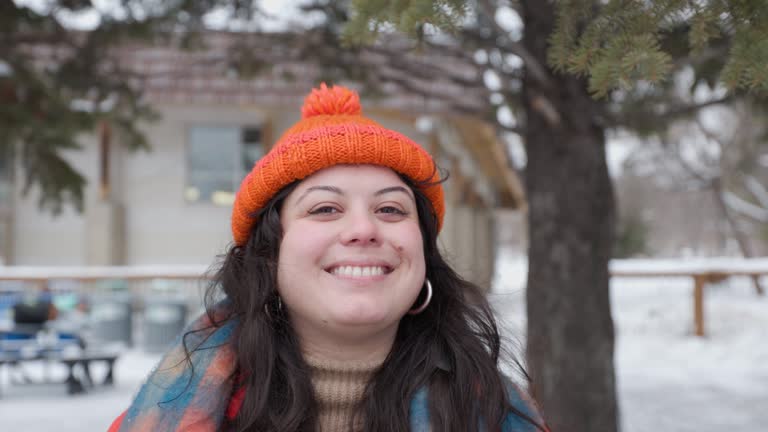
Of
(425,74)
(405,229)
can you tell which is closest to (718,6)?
(405,229)

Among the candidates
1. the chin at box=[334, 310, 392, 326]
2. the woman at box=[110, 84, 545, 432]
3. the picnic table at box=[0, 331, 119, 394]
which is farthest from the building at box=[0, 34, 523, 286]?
the chin at box=[334, 310, 392, 326]

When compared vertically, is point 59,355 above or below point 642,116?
below

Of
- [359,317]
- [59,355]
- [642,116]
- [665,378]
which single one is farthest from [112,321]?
[359,317]

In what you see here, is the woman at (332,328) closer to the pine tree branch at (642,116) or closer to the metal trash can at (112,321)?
the pine tree branch at (642,116)

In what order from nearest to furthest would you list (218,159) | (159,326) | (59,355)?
1. (59,355)
2. (159,326)
3. (218,159)

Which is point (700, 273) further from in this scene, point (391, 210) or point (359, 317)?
point (359, 317)

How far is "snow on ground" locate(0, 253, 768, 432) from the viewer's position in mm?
6469

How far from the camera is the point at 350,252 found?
6.26ft

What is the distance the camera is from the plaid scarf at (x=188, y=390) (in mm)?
1893

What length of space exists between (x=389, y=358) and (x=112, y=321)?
31.3ft

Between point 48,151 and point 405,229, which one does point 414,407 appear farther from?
point 48,151

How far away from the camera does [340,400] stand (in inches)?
79.3

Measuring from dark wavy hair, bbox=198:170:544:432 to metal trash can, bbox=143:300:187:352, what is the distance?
8.45 meters

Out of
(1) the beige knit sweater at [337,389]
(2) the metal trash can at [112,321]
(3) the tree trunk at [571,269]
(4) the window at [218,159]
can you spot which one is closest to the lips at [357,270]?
(1) the beige knit sweater at [337,389]
